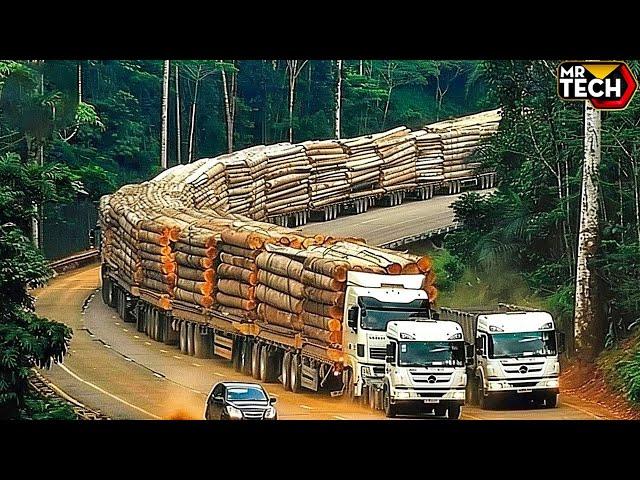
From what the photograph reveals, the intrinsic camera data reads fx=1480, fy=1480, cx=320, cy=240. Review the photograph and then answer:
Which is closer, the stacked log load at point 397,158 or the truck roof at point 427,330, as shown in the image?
the truck roof at point 427,330

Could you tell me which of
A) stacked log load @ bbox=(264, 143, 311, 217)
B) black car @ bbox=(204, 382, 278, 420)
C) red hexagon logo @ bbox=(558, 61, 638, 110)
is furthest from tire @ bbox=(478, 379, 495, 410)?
stacked log load @ bbox=(264, 143, 311, 217)

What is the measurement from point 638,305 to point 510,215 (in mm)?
1725

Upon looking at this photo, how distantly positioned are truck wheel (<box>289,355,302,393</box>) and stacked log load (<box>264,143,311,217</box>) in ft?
5.73

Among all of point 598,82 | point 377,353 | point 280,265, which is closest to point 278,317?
point 280,265

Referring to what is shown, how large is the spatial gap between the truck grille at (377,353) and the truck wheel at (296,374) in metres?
0.68

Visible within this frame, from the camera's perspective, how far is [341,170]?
14.7m

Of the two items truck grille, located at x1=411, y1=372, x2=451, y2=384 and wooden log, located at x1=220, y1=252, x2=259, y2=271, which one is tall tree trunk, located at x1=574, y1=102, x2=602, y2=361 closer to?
truck grille, located at x1=411, y1=372, x2=451, y2=384

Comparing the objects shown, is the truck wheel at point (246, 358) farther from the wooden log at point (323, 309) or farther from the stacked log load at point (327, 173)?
the stacked log load at point (327, 173)

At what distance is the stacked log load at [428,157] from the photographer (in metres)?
14.2

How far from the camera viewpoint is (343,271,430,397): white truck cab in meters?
13.1

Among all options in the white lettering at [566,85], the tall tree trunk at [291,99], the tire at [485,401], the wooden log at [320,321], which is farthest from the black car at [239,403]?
the white lettering at [566,85]
